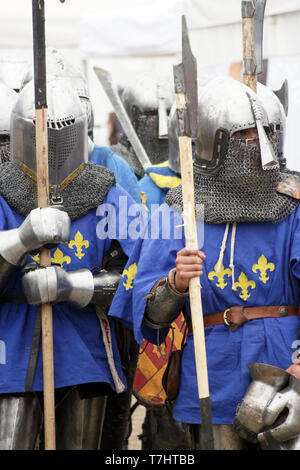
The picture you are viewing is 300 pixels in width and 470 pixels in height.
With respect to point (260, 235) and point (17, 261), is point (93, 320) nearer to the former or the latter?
point (17, 261)

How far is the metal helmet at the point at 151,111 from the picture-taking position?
301 inches

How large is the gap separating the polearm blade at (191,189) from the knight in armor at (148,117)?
11.9 feet

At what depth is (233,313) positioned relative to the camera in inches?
161

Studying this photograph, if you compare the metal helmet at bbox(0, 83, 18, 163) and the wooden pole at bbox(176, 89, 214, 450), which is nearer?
the wooden pole at bbox(176, 89, 214, 450)

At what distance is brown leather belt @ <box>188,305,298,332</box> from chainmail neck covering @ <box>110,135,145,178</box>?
3.52 m

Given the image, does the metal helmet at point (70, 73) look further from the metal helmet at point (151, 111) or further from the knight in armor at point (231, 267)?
the knight in armor at point (231, 267)

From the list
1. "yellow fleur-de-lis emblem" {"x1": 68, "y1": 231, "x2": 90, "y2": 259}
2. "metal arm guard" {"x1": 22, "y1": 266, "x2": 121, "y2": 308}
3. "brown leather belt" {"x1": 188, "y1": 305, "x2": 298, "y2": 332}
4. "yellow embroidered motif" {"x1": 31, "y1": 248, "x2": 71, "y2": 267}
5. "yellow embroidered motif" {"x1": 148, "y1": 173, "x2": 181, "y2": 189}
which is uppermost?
"yellow embroidered motif" {"x1": 148, "y1": 173, "x2": 181, "y2": 189}

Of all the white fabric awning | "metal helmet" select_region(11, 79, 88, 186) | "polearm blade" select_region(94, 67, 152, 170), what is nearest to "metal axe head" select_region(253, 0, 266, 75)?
"metal helmet" select_region(11, 79, 88, 186)

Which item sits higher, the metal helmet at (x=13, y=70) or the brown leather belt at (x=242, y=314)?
the metal helmet at (x=13, y=70)

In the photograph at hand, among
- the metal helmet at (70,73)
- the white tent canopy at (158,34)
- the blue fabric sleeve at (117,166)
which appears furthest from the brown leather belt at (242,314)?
the white tent canopy at (158,34)

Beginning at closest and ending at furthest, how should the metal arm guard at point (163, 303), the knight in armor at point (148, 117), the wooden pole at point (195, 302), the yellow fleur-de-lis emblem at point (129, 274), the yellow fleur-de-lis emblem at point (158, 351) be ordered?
1. the wooden pole at point (195, 302)
2. the metal arm guard at point (163, 303)
3. the yellow fleur-de-lis emblem at point (129, 274)
4. the yellow fleur-de-lis emblem at point (158, 351)
5. the knight in armor at point (148, 117)

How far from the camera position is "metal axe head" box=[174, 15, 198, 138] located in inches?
150

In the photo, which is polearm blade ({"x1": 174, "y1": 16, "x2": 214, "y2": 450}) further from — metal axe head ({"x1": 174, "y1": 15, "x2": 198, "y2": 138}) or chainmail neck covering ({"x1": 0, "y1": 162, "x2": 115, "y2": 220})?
chainmail neck covering ({"x1": 0, "y1": 162, "x2": 115, "y2": 220})

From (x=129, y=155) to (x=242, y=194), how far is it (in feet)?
11.6
